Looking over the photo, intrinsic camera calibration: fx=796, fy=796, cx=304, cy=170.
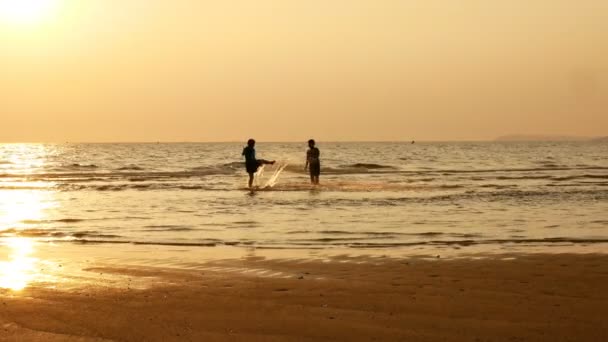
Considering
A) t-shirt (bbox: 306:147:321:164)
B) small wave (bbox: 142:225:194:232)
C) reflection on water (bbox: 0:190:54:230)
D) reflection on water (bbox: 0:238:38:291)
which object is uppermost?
t-shirt (bbox: 306:147:321:164)

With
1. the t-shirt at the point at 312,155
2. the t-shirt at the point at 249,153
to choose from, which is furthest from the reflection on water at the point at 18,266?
the t-shirt at the point at 312,155

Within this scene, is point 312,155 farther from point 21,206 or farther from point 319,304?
point 319,304

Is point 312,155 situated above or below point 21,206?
above

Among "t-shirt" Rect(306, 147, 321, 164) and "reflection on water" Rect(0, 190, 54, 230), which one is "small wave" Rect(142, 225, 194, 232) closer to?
"reflection on water" Rect(0, 190, 54, 230)

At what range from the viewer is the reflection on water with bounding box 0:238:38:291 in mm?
8734

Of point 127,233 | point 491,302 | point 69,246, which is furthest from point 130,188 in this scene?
point 491,302

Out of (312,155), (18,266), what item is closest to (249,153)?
(312,155)

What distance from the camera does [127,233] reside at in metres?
15.2

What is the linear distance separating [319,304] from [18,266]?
4.63 metres

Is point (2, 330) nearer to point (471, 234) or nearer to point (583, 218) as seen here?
point (471, 234)

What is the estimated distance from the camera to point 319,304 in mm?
7559

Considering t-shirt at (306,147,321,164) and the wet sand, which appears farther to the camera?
t-shirt at (306,147,321,164)

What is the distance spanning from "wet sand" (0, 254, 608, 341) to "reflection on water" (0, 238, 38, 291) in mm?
377

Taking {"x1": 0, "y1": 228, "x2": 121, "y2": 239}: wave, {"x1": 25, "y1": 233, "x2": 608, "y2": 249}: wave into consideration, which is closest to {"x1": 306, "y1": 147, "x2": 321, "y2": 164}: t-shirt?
{"x1": 0, "y1": 228, "x2": 121, "y2": 239}: wave
